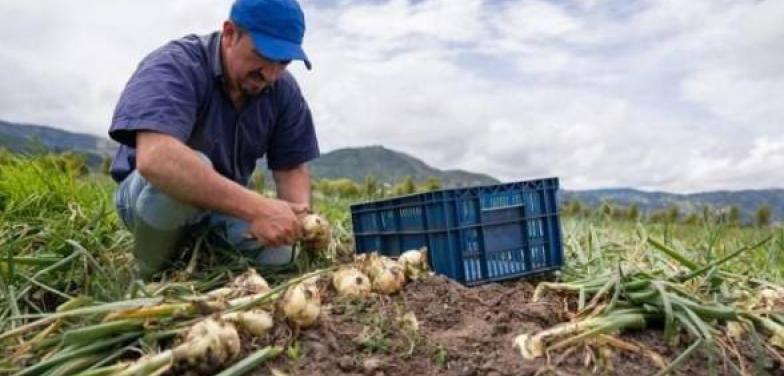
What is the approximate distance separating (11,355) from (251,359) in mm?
589

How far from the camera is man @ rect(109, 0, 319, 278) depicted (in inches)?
99.0

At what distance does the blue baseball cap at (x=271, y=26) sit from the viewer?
2709 mm

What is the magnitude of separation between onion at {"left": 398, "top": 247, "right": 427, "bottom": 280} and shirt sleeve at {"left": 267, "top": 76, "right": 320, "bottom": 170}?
106cm

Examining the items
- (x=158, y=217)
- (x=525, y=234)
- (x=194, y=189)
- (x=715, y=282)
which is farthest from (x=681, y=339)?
(x=158, y=217)

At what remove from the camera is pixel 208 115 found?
2.95 m

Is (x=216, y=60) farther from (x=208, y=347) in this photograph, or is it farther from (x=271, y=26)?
(x=208, y=347)

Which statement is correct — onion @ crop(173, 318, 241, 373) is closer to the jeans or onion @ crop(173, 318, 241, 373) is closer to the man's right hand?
the man's right hand

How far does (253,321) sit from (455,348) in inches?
17.7

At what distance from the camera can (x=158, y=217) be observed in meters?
2.74

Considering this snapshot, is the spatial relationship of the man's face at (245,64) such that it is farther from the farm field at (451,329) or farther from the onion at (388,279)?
the onion at (388,279)

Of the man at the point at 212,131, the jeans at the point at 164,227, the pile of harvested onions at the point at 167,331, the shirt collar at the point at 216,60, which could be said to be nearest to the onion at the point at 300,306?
the pile of harvested onions at the point at 167,331

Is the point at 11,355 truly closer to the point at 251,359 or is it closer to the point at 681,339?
the point at 251,359

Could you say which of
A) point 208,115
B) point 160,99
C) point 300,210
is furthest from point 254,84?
point 300,210

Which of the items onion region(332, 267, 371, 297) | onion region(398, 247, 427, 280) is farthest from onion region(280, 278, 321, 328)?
onion region(398, 247, 427, 280)
